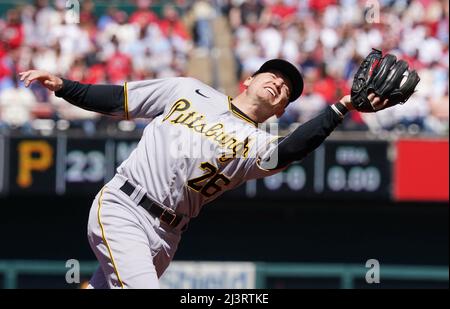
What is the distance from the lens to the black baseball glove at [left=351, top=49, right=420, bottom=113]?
453 cm

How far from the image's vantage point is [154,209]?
4.88 metres

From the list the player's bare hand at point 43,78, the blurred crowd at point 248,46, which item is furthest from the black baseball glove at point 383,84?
the blurred crowd at point 248,46

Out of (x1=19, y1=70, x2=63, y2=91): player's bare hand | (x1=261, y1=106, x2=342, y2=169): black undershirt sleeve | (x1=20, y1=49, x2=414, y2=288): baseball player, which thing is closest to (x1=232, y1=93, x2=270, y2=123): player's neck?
(x1=20, y1=49, x2=414, y2=288): baseball player

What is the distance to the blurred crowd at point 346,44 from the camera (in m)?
10.8

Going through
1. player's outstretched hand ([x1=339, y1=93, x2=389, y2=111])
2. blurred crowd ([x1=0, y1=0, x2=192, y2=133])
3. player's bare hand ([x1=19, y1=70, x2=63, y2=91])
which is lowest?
player's outstretched hand ([x1=339, y1=93, x2=389, y2=111])

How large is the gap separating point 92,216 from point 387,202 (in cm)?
679

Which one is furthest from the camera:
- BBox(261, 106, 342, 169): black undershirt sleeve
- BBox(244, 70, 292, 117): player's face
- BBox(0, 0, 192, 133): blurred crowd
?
BBox(0, 0, 192, 133): blurred crowd

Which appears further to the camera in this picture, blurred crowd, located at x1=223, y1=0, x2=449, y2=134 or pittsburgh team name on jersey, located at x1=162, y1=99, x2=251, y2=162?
blurred crowd, located at x1=223, y1=0, x2=449, y2=134

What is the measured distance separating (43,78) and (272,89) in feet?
3.87

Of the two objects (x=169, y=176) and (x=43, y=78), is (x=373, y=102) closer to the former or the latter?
(x=169, y=176)

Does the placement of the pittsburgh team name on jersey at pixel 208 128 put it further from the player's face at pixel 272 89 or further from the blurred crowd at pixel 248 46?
the blurred crowd at pixel 248 46

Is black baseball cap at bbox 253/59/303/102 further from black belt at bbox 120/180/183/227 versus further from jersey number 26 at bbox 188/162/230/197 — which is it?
black belt at bbox 120/180/183/227
